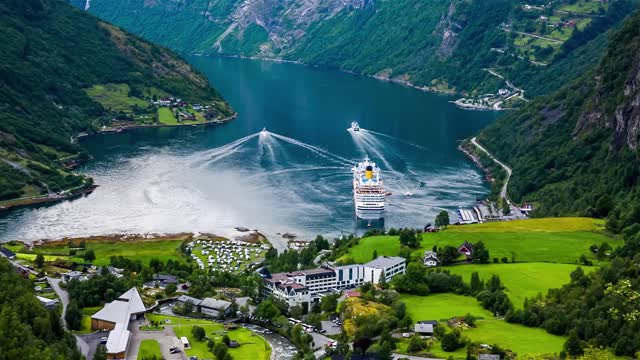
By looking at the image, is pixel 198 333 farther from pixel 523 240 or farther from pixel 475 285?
pixel 523 240

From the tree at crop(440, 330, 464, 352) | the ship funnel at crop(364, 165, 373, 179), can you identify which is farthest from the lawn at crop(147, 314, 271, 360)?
the ship funnel at crop(364, 165, 373, 179)

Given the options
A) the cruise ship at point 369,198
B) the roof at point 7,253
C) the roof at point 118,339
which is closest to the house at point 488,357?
the roof at point 118,339

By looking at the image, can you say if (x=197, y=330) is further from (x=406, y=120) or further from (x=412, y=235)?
(x=406, y=120)

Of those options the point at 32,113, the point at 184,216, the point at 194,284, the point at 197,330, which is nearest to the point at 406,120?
the point at 32,113

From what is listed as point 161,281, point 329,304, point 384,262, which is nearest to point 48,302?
point 161,281

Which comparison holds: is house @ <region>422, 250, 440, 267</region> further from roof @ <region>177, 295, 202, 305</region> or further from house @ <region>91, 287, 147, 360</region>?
house @ <region>91, 287, 147, 360</region>

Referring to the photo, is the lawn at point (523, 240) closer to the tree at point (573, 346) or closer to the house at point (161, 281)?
the house at point (161, 281)

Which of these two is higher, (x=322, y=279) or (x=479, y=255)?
(x=479, y=255)
